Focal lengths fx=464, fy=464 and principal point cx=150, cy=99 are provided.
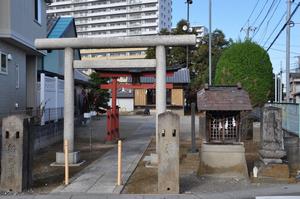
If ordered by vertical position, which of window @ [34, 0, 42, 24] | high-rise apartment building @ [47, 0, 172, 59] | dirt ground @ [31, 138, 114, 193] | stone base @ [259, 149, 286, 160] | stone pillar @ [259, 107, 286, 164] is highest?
high-rise apartment building @ [47, 0, 172, 59]

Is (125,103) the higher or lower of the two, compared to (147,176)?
higher

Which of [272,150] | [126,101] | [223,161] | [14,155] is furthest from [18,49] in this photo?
[126,101]

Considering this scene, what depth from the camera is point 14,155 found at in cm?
1012

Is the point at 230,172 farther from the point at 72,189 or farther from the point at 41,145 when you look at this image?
the point at 41,145

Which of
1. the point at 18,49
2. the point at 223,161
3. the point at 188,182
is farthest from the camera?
the point at 18,49

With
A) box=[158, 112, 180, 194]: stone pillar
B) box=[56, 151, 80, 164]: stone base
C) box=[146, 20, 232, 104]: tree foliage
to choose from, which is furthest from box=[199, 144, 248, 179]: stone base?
box=[146, 20, 232, 104]: tree foliage

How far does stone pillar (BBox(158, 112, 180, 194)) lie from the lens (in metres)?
9.91

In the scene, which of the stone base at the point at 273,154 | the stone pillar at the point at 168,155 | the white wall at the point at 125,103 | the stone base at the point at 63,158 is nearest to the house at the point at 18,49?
the stone base at the point at 63,158

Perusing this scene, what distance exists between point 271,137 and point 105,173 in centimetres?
447

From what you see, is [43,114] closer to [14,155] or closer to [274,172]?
[14,155]

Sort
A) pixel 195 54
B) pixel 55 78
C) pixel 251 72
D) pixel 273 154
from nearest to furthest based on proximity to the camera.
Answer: pixel 273 154, pixel 251 72, pixel 55 78, pixel 195 54

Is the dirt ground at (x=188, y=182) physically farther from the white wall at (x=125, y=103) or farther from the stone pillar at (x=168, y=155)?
the white wall at (x=125, y=103)

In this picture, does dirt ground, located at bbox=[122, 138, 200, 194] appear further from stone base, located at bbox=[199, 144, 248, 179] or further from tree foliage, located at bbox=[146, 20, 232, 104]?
tree foliage, located at bbox=[146, 20, 232, 104]

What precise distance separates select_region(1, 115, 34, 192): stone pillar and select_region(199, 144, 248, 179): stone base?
4598 mm
